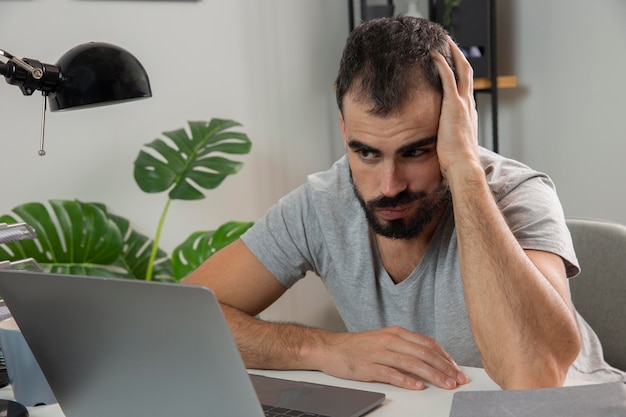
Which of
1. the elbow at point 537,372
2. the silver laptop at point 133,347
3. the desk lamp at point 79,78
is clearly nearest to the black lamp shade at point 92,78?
the desk lamp at point 79,78

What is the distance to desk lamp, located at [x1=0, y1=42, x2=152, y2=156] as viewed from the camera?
1.20 metres

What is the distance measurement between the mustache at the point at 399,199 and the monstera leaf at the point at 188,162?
3.62 feet

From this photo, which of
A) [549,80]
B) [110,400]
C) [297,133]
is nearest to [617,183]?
[549,80]

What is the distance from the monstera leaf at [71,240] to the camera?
2271 millimetres

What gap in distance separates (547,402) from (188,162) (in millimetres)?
1718

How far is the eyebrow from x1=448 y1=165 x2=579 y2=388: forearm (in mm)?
123

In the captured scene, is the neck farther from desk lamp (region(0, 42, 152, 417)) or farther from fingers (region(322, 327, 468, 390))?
desk lamp (region(0, 42, 152, 417))

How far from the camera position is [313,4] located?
309 cm

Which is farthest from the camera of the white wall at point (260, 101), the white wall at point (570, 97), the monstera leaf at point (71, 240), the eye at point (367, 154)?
the white wall at point (570, 97)

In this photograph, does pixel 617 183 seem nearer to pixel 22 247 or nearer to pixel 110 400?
pixel 22 247

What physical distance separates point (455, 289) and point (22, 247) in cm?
125

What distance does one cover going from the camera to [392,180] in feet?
4.59

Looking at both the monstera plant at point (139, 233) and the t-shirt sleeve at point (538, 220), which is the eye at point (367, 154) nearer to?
the t-shirt sleeve at point (538, 220)

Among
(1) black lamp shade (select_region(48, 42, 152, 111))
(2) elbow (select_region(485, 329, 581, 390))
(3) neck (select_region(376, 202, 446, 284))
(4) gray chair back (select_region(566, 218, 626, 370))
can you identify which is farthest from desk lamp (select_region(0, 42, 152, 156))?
(4) gray chair back (select_region(566, 218, 626, 370))
